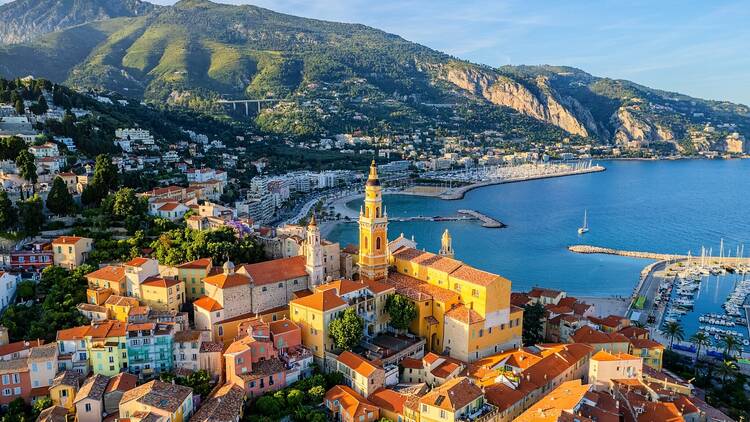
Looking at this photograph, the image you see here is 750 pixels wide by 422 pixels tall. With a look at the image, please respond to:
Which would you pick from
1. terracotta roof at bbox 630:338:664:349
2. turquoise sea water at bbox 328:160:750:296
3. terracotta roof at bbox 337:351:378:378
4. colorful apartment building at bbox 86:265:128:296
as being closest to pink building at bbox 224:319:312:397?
terracotta roof at bbox 337:351:378:378

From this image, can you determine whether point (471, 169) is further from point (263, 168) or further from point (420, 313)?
point (420, 313)

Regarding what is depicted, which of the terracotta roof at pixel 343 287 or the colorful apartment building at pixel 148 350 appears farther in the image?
the terracotta roof at pixel 343 287

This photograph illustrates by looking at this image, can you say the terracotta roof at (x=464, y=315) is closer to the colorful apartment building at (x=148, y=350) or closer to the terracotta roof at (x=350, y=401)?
the terracotta roof at (x=350, y=401)

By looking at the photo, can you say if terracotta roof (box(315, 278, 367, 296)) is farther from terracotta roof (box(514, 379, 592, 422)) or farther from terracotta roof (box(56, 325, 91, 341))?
terracotta roof (box(56, 325, 91, 341))

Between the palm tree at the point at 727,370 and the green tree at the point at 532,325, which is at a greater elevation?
the green tree at the point at 532,325

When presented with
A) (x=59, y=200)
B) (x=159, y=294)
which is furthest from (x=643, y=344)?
(x=59, y=200)

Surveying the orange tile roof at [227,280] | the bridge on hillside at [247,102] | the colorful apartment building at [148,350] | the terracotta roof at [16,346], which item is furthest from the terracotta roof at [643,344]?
the bridge on hillside at [247,102]

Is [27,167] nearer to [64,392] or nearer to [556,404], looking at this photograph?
[64,392]
